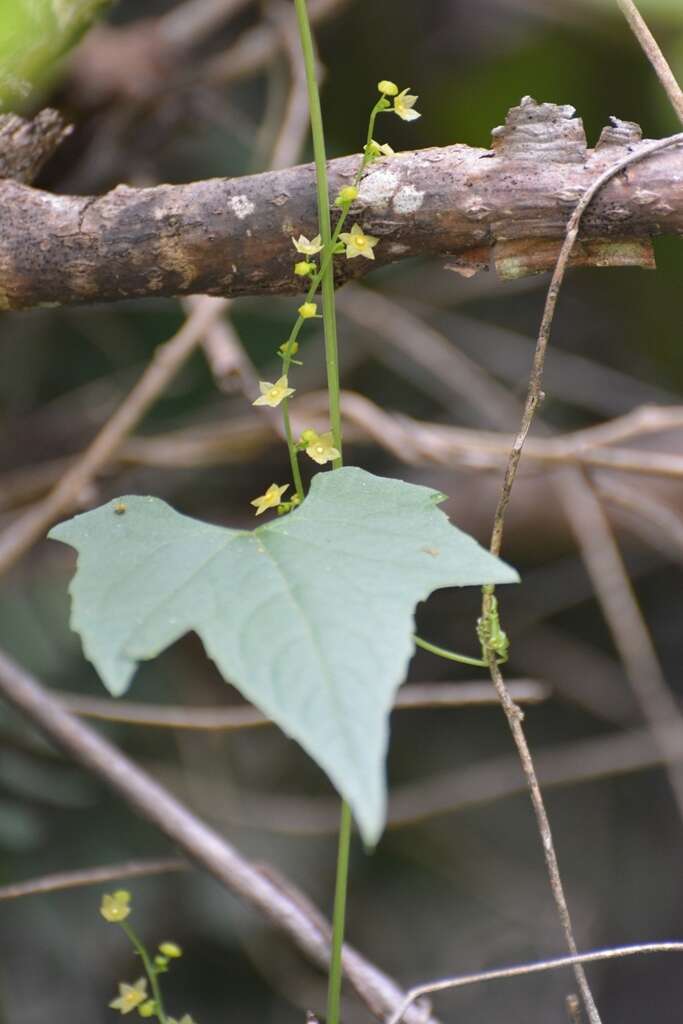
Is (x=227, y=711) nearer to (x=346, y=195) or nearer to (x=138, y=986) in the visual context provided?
(x=138, y=986)

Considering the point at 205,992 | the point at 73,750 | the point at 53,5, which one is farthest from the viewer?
the point at 205,992

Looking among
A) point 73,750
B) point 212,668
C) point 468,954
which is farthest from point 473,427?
point 73,750

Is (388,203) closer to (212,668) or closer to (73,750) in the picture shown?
A: (73,750)

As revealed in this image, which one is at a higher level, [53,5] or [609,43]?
[53,5]

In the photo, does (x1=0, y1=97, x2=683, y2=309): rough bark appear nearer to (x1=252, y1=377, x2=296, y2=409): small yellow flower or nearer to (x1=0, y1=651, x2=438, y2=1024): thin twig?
(x1=252, y1=377, x2=296, y2=409): small yellow flower

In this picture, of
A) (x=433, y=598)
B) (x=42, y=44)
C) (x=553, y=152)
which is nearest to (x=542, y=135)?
(x=553, y=152)

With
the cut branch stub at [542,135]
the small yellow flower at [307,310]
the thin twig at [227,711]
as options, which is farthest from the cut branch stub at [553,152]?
the thin twig at [227,711]
